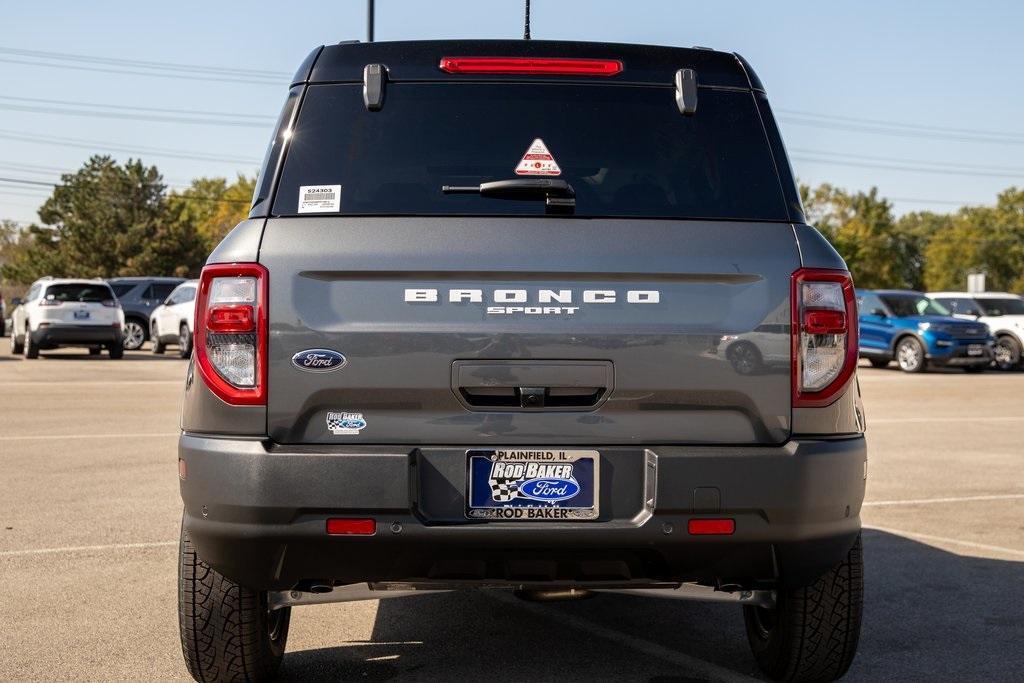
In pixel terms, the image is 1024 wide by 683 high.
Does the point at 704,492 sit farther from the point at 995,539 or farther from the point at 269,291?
the point at 995,539

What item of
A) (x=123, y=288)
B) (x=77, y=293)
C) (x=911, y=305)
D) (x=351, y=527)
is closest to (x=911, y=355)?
(x=911, y=305)

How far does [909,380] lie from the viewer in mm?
23875

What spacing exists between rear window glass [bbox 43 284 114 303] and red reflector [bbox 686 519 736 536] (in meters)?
24.7

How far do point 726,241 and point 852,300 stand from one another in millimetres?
423

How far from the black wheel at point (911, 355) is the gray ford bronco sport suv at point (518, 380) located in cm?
2338

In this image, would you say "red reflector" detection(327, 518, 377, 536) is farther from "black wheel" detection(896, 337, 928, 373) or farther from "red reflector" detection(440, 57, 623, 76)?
"black wheel" detection(896, 337, 928, 373)

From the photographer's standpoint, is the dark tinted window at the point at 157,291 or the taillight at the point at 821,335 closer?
the taillight at the point at 821,335

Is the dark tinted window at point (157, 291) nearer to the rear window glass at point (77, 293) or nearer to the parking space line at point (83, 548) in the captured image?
the rear window glass at point (77, 293)

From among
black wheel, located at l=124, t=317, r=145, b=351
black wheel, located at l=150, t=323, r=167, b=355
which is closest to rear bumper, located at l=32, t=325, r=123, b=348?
black wheel, located at l=150, t=323, r=167, b=355

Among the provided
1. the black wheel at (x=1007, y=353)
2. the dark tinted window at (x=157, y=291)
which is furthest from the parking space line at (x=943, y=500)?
the dark tinted window at (x=157, y=291)

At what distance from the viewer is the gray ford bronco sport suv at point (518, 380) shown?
12.1 feet

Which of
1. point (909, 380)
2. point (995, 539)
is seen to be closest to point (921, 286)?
point (909, 380)

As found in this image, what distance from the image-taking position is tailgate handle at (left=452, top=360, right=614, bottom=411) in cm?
370

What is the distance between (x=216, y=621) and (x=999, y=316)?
28746mm
